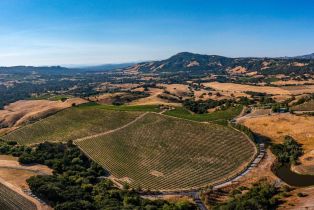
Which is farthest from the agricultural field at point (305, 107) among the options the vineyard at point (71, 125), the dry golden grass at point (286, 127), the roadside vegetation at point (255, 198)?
the roadside vegetation at point (255, 198)

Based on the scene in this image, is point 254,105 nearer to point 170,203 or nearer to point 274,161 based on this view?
point 274,161

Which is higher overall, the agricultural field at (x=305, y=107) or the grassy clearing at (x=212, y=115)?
the agricultural field at (x=305, y=107)

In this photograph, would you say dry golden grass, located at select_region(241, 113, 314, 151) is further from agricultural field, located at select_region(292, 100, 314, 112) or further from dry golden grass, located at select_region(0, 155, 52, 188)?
dry golden grass, located at select_region(0, 155, 52, 188)

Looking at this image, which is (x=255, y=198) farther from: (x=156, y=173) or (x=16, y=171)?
(x=16, y=171)

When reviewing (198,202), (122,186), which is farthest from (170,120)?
(198,202)

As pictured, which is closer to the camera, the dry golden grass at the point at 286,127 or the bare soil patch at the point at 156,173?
the bare soil patch at the point at 156,173

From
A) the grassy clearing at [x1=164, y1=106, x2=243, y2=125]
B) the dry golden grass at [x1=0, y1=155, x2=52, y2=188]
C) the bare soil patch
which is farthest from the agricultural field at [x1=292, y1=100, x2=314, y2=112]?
the dry golden grass at [x1=0, y1=155, x2=52, y2=188]

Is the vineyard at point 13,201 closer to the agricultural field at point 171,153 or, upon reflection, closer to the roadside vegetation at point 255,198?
the agricultural field at point 171,153

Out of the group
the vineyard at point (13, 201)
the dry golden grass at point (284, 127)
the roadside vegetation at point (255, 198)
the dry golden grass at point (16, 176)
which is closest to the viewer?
the roadside vegetation at point (255, 198)
